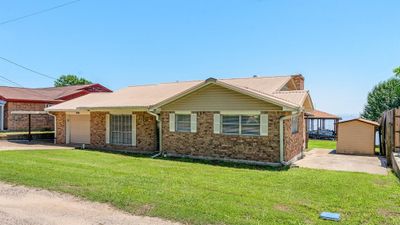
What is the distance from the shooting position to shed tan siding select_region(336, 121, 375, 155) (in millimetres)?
15609

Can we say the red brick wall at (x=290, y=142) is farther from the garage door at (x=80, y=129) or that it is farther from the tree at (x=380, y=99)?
the tree at (x=380, y=99)

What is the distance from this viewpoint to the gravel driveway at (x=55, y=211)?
5406mm

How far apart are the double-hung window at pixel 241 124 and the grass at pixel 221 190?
1741 millimetres

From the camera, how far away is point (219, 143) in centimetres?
1320

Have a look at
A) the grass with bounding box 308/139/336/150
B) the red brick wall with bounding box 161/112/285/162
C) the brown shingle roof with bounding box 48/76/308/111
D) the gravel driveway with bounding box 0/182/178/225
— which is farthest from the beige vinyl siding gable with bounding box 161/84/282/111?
the grass with bounding box 308/139/336/150

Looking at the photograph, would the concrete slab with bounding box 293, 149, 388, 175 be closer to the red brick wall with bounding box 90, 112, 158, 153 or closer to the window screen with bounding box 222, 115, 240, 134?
the window screen with bounding box 222, 115, 240, 134

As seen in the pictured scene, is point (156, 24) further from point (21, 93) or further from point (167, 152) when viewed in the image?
point (21, 93)

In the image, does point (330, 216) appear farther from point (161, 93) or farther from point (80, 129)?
point (80, 129)

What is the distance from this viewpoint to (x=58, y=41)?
1021 inches

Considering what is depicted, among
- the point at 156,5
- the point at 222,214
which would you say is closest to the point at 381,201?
the point at 222,214

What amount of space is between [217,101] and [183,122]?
→ 2.08 m

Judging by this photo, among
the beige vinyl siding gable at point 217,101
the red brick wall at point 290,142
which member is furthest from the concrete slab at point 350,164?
the beige vinyl siding gable at point 217,101

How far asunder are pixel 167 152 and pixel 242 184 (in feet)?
22.5

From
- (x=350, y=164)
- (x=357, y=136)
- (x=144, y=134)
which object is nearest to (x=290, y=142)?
(x=350, y=164)
